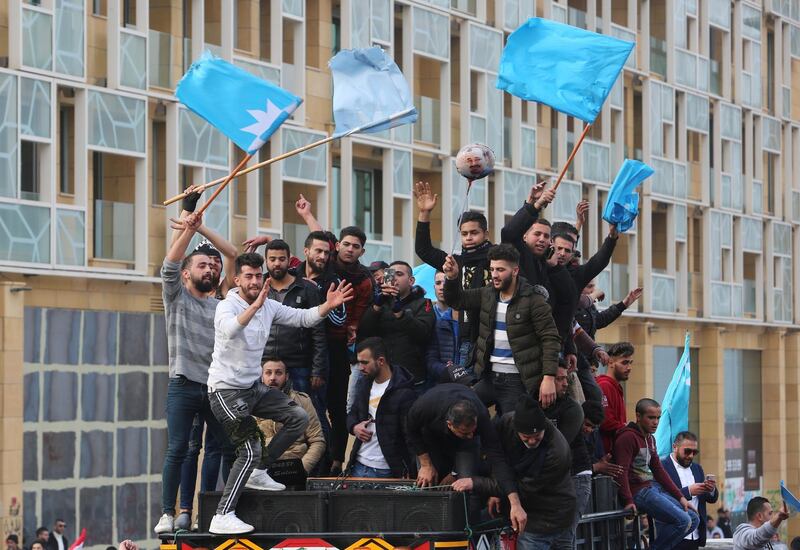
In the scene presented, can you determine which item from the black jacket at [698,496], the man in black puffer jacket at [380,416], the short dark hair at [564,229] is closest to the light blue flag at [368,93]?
the short dark hair at [564,229]

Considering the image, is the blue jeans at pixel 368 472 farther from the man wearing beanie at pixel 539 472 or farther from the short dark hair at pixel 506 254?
the short dark hair at pixel 506 254

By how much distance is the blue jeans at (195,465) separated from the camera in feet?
50.8

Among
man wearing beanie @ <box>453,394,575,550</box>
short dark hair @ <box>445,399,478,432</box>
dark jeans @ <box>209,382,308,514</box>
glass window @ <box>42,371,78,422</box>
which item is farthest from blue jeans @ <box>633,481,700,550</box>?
glass window @ <box>42,371,78,422</box>

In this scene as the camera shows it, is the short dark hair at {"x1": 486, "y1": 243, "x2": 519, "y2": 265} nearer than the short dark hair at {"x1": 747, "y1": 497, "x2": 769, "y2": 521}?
Yes

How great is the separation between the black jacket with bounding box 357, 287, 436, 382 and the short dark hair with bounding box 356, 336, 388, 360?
0.67 m

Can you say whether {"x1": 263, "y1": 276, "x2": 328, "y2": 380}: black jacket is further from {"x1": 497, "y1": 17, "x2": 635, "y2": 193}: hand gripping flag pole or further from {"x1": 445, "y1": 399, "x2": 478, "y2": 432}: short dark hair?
{"x1": 497, "y1": 17, "x2": 635, "y2": 193}: hand gripping flag pole

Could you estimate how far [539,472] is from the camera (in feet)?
50.1

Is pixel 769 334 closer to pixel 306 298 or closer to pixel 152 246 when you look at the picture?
pixel 152 246

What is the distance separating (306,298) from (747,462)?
1731 inches

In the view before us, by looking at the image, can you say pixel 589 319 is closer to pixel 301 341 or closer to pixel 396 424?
pixel 301 341

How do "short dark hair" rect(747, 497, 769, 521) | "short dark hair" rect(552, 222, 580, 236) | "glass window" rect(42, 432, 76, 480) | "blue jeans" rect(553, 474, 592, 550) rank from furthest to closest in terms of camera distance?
"glass window" rect(42, 432, 76, 480) → "short dark hair" rect(747, 497, 769, 521) → "short dark hair" rect(552, 222, 580, 236) → "blue jeans" rect(553, 474, 592, 550)

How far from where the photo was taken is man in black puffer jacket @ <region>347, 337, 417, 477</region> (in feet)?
51.2

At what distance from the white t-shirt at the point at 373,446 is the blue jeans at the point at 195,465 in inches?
41.8

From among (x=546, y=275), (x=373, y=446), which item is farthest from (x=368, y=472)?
(x=546, y=275)
